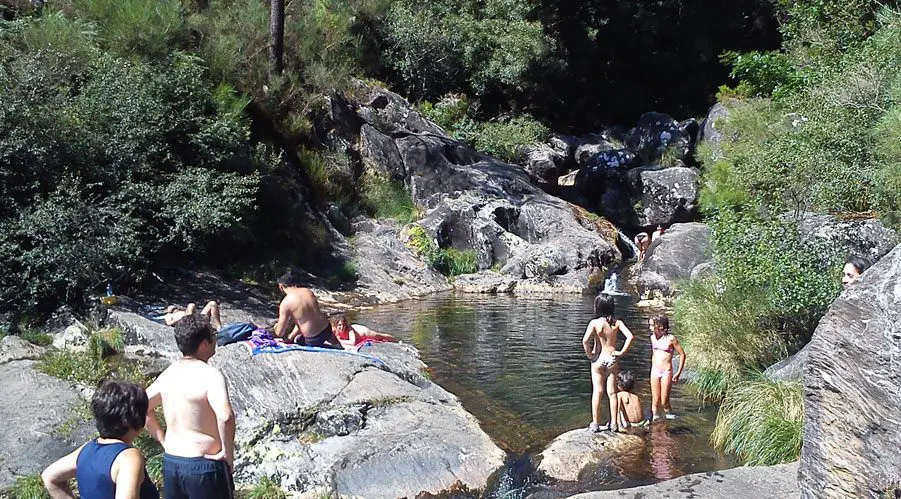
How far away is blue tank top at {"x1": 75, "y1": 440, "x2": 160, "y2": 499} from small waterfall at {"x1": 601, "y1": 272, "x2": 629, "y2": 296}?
17.3 m

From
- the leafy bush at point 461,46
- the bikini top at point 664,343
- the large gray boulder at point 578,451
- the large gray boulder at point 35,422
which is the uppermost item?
the leafy bush at point 461,46

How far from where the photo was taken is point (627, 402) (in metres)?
8.92

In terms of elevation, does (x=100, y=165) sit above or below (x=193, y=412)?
above

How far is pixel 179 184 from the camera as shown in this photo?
51.7 ft

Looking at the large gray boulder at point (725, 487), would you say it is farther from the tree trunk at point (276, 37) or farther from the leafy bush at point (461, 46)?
the leafy bush at point (461, 46)

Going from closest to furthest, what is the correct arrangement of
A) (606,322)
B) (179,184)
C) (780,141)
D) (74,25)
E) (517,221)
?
(606,322) → (780,141) → (179,184) → (74,25) → (517,221)

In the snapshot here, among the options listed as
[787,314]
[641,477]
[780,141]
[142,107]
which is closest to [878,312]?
[641,477]

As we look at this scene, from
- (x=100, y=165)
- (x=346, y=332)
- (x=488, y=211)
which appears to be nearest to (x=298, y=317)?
(x=346, y=332)

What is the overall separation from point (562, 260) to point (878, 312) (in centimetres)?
1736

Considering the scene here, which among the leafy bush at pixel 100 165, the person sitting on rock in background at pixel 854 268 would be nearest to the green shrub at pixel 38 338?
the leafy bush at pixel 100 165

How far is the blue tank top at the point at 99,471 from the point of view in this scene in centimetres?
377

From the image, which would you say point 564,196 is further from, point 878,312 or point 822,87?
Answer: point 878,312

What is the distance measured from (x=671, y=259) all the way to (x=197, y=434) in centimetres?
1745

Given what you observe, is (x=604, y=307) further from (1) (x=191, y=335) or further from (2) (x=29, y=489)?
(2) (x=29, y=489)
